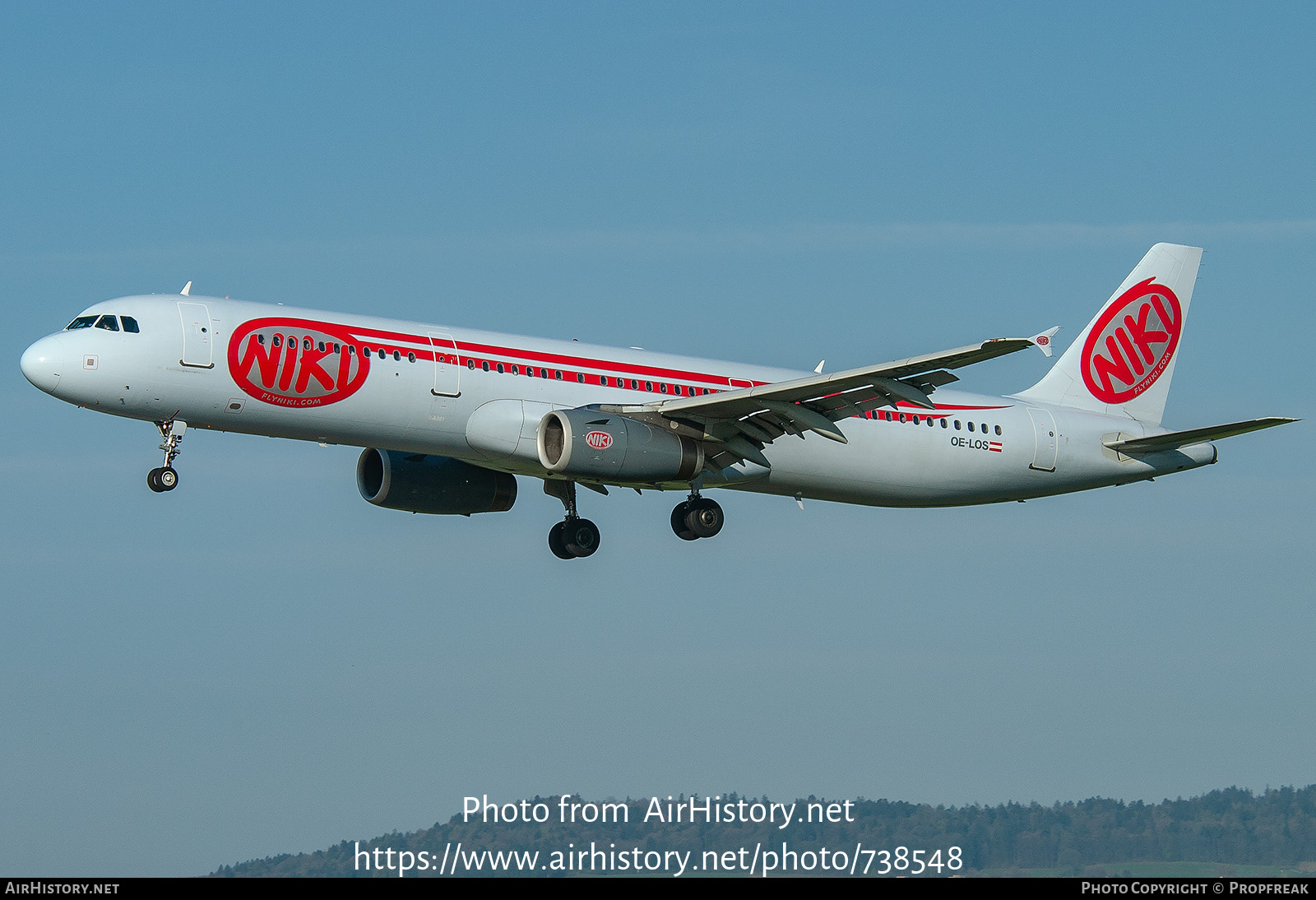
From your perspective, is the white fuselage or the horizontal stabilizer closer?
the white fuselage

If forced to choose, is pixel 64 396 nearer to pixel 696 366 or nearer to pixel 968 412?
pixel 696 366

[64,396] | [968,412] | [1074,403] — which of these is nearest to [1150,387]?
[1074,403]

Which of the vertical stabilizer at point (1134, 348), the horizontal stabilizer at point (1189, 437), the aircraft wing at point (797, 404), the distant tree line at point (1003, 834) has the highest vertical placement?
the vertical stabilizer at point (1134, 348)

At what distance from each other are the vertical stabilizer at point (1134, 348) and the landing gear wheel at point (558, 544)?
43.8ft

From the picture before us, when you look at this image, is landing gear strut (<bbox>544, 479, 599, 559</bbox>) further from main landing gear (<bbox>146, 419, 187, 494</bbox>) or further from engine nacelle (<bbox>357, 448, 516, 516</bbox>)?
main landing gear (<bbox>146, 419, 187, 494</bbox>)

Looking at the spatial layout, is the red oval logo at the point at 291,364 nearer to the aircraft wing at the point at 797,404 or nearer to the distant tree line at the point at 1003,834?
the aircraft wing at the point at 797,404

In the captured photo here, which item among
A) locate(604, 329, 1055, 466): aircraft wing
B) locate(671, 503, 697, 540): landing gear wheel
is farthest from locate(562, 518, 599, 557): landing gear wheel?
locate(604, 329, 1055, 466): aircraft wing

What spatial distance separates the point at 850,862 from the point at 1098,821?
23871 mm

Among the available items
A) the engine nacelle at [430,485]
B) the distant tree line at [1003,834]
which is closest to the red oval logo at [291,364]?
the engine nacelle at [430,485]

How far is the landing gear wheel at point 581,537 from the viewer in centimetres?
4391

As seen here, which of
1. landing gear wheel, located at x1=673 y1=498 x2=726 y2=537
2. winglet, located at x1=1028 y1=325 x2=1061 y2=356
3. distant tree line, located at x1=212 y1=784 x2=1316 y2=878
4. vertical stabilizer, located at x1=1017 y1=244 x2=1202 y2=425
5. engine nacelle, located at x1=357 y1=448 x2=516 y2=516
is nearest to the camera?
winglet, located at x1=1028 y1=325 x2=1061 y2=356

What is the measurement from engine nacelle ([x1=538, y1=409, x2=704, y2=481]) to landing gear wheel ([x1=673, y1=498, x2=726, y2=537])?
278 centimetres

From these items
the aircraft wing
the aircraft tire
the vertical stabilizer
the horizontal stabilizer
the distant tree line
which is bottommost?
the distant tree line

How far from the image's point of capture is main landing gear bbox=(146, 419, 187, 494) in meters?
36.1
